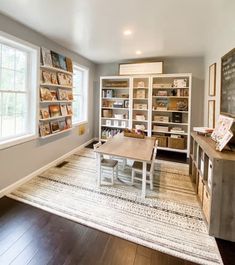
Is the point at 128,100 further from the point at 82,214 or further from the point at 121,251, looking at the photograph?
the point at 121,251

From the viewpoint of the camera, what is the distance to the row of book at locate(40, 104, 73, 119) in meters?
3.38

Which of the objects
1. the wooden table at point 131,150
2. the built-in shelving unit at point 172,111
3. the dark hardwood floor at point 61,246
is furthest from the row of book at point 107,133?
the dark hardwood floor at point 61,246

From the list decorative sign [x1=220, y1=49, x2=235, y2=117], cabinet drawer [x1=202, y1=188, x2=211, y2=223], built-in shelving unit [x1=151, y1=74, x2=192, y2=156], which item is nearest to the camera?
cabinet drawer [x1=202, y1=188, x2=211, y2=223]

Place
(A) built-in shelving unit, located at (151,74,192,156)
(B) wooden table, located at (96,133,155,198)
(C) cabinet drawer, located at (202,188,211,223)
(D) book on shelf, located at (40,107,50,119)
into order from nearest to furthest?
(C) cabinet drawer, located at (202,188,211,223) → (B) wooden table, located at (96,133,155,198) → (D) book on shelf, located at (40,107,50,119) → (A) built-in shelving unit, located at (151,74,192,156)

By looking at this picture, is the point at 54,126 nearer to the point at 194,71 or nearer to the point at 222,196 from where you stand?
the point at 222,196

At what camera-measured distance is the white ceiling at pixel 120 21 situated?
2135 millimetres

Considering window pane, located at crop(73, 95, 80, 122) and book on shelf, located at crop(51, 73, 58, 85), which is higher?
book on shelf, located at crop(51, 73, 58, 85)

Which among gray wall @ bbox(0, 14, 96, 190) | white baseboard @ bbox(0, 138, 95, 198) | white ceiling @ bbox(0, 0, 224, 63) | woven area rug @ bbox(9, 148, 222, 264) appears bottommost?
woven area rug @ bbox(9, 148, 222, 264)

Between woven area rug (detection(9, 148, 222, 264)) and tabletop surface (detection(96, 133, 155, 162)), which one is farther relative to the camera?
tabletop surface (detection(96, 133, 155, 162))

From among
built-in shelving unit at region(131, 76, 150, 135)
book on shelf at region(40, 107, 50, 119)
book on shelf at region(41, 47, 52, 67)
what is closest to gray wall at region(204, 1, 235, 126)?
built-in shelving unit at region(131, 76, 150, 135)

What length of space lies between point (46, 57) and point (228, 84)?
2939 millimetres

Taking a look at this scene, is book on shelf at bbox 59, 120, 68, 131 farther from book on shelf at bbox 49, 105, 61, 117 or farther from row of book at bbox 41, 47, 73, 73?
row of book at bbox 41, 47, 73, 73

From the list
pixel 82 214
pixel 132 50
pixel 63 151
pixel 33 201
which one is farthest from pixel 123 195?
pixel 132 50

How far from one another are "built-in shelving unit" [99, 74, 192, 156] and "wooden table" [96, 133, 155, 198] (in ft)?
4.91
